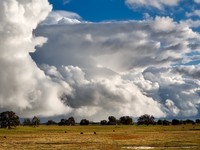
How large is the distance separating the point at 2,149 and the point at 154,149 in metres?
23.2

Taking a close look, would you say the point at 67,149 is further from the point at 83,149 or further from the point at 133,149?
the point at 133,149

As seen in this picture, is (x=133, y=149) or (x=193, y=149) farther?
(x=133, y=149)

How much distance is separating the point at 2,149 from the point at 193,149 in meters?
28.7

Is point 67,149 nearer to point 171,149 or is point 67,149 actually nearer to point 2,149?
point 2,149

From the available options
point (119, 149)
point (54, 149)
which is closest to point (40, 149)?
point (54, 149)

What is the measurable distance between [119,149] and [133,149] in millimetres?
2346

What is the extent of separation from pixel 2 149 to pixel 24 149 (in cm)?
330

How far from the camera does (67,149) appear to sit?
57.4m

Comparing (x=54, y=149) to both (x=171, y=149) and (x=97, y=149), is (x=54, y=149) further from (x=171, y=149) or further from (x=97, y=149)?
(x=171, y=149)

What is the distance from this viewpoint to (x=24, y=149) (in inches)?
2276

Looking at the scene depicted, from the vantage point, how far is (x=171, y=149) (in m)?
56.3

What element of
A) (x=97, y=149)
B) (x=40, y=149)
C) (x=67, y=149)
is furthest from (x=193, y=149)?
(x=40, y=149)

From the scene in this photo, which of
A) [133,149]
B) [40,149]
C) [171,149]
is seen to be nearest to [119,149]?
[133,149]

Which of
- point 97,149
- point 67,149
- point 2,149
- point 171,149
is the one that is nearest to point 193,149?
point 171,149
